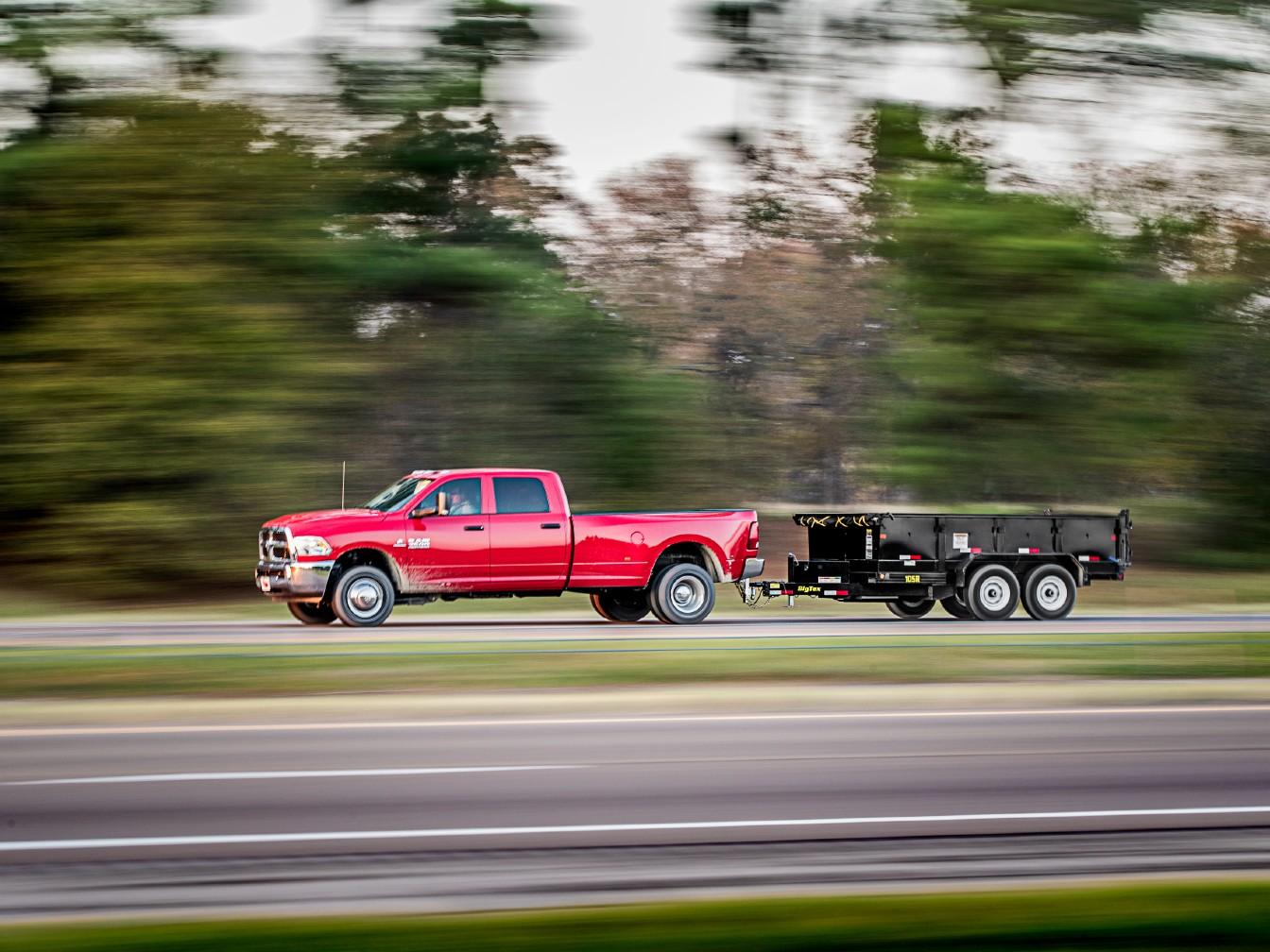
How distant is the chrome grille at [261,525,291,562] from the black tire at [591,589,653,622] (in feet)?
13.9

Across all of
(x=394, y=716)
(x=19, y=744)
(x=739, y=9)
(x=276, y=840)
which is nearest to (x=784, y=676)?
(x=394, y=716)

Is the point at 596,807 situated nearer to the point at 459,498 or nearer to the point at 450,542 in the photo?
the point at 450,542

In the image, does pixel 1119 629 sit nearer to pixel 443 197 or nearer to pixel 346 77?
pixel 443 197

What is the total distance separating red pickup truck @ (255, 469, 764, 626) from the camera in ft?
61.4

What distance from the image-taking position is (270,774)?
8.97 m

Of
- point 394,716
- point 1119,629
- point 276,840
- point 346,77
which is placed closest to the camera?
point 276,840

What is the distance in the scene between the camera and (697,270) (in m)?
28.7

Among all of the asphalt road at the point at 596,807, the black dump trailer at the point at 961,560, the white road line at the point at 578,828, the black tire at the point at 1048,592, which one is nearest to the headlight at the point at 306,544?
the black dump trailer at the point at 961,560

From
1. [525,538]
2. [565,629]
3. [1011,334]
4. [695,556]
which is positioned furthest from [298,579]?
[1011,334]

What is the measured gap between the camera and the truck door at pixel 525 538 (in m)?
19.2

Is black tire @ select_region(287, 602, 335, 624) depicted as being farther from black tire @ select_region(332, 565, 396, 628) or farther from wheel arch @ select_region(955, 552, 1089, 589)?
wheel arch @ select_region(955, 552, 1089, 589)

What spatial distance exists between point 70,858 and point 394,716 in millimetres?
4958

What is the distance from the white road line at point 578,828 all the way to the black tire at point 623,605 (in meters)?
12.8

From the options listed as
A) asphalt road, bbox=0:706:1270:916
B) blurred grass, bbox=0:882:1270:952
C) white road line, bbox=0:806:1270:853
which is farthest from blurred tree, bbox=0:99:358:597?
blurred grass, bbox=0:882:1270:952
